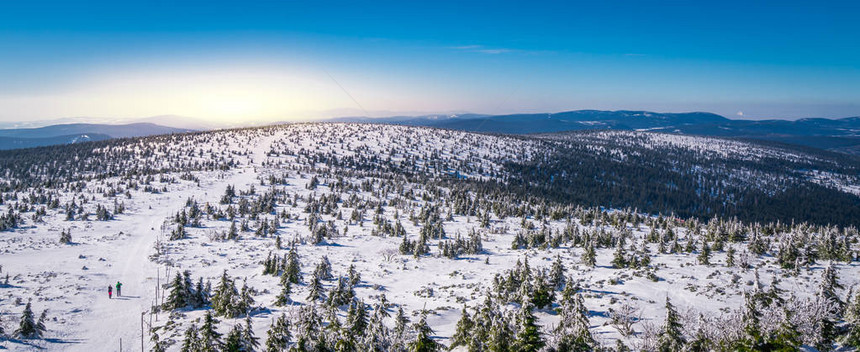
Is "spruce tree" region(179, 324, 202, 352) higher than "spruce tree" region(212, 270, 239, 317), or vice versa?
"spruce tree" region(179, 324, 202, 352)

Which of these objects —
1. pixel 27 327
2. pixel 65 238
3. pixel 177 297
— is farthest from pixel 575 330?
pixel 65 238

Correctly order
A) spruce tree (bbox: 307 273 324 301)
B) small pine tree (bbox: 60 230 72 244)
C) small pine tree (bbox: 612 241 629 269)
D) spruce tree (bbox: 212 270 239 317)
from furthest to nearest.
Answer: small pine tree (bbox: 60 230 72 244), small pine tree (bbox: 612 241 629 269), spruce tree (bbox: 307 273 324 301), spruce tree (bbox: 212 270 239 317)

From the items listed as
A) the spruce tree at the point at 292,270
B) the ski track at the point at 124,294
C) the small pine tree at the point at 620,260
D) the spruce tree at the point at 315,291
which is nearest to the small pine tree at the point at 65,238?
the ski track at the point at 124,294

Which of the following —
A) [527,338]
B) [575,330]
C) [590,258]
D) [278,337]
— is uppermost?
[575,330]

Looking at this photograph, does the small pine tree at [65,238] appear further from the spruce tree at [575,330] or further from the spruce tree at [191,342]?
the spruce tree at [575,330]

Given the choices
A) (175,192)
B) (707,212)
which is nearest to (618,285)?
(175,192)

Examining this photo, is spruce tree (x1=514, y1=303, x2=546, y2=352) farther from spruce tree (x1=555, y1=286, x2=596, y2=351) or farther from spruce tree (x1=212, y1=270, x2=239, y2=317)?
spruce tree (x1=212, y1=270, x2=239, y2=317)

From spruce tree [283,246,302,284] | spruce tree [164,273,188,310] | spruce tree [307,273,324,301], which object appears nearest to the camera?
spruce tree [164,273,188,310]

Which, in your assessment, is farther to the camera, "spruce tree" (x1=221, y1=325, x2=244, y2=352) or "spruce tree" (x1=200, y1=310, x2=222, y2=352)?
"spruce tree" (x1=221, y1=325, x2=244, y2=352)

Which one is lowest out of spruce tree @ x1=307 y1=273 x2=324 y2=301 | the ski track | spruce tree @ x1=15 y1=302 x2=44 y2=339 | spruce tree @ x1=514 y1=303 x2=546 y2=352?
the ski track

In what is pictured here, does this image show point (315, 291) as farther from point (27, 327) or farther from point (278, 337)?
point (27, 327)

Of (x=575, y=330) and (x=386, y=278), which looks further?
(x=386, y=278)

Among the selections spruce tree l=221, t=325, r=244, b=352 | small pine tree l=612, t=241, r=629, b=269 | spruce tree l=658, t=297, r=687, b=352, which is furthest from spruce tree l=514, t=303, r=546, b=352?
small pine tree l=612, t=241, r=629, b=269
